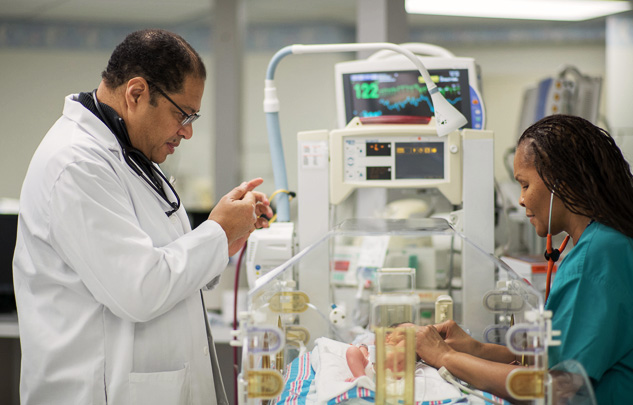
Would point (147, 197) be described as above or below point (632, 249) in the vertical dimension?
above

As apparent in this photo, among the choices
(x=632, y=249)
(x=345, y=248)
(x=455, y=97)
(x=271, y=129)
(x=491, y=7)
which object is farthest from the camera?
(x=491, y=7)

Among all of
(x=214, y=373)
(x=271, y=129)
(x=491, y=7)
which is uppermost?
(x=491, y=7)

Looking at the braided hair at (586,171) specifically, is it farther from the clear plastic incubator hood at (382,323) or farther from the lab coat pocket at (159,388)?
the lab coat pocket at (159,388)

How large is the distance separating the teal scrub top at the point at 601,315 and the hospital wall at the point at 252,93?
12.0 feet

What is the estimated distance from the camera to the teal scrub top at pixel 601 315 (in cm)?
134

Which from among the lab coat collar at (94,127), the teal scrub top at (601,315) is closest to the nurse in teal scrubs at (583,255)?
the teal scrub top at (601,315)

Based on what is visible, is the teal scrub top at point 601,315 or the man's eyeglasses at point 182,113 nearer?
the teal scrub top at point 601,315

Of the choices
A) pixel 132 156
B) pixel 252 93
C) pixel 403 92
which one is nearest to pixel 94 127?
pixel 132 156

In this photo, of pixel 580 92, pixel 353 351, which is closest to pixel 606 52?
pixel 580 92

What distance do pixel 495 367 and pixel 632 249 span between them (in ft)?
1.35

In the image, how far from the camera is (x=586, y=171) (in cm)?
148

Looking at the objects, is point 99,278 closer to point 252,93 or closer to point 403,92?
point 403,92

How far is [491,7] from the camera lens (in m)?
5.92

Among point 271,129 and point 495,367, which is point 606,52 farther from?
point 495,367
